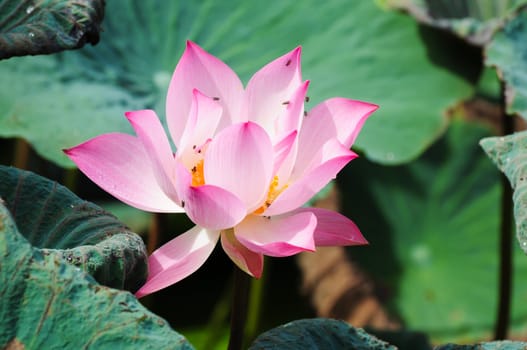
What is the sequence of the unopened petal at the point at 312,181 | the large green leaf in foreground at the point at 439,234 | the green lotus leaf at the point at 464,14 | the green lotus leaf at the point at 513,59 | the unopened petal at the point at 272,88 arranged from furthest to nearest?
the large green leaf in foreground at the point at 439,234
the green lotus leaf at the point at 464,14
the green lotus leaf at the point at 513,59
the unopened petal at the point at 272,88
the unopened petal at the point at 312,181

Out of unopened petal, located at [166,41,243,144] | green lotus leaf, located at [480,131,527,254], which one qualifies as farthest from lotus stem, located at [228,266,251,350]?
green lotus leaf, located at [480,131,527,254]

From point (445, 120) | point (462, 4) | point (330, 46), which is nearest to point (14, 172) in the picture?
point (330, 46)

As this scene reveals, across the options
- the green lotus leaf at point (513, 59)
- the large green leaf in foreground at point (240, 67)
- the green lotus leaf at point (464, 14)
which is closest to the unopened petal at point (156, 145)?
the large green leaf in foreground at point (240, 67)

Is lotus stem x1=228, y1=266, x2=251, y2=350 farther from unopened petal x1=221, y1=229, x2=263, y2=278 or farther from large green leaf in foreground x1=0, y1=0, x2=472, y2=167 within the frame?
large green leaf in foreground x1=0, y1=0, x2=472, y2=167

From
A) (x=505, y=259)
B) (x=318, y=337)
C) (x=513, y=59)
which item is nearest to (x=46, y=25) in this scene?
(x=318, y=337)

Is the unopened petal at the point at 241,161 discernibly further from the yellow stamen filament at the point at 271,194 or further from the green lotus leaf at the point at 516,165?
the green lotus leaf at the point at 516,165

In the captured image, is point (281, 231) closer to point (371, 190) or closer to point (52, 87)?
point (52, 87)
